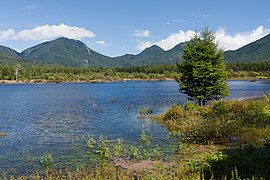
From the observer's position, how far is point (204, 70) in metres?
31.0

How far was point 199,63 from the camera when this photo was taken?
102 feet

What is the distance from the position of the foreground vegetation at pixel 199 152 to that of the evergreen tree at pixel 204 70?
4.03m

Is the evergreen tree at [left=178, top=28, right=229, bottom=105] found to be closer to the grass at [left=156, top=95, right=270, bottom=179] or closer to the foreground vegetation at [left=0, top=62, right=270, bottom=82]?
the grass at [left=156, top=95, right=270, bottom=179]

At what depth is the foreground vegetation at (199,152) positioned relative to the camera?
12.5 m

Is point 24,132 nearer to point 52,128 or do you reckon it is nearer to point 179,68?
point 52,128

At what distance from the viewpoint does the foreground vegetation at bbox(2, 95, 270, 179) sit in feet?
41.1

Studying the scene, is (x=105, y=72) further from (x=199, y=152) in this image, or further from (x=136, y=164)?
(x=136, y=164)

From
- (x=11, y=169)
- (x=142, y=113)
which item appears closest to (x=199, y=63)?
(x=142, y=113)

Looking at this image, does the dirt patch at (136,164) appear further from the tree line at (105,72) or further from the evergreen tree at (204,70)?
the tree line at (105,72)

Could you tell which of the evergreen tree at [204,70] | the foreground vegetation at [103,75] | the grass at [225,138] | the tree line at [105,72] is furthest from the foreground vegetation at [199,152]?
the tree line at [105,72]

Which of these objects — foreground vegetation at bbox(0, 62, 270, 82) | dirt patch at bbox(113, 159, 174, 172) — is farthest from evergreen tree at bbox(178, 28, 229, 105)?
foreground vegetation at bbox(0, 62, 270, 82)

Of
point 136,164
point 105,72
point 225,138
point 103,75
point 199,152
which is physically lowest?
point 136,164

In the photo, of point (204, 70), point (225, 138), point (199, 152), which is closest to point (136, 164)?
point (199, 152)

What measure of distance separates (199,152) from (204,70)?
15558 mm
